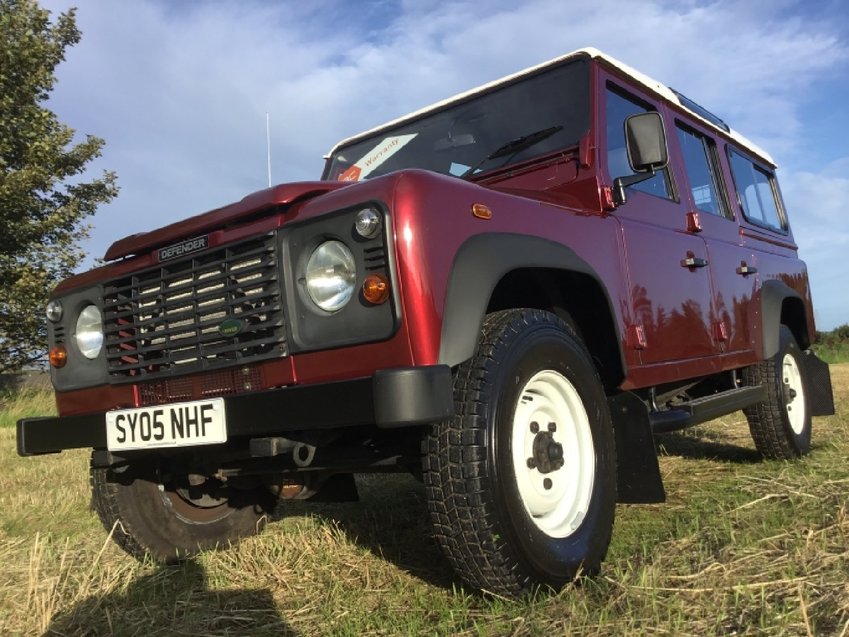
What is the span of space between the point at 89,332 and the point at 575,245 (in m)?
1.95

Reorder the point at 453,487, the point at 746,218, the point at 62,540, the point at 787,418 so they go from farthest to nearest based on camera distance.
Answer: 1. the point at 746,218
2. the point at 787,418
3. the point at 62,540
4. the point at 453,487

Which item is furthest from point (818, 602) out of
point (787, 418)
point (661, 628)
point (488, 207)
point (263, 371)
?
point (787, 418)

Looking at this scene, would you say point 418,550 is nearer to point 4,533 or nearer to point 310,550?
point 310,550

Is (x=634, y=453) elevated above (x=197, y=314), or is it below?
below

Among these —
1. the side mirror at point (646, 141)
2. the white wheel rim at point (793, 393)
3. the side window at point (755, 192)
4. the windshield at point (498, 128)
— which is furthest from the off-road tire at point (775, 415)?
the windshield at point (498, 128)

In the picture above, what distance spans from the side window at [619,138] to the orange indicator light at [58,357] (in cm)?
245

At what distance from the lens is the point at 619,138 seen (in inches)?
133

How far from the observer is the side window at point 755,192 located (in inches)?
191

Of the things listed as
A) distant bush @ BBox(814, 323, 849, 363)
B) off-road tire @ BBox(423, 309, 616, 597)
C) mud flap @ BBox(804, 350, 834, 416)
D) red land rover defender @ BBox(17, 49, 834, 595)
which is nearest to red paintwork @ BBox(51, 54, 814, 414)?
red land rover defender @ BBox(17, 49, 834, 595)

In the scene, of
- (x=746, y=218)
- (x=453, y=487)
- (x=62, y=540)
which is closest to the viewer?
(x=453, y=487)

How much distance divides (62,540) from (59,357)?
1.10m

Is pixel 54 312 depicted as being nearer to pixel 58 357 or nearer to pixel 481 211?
pixel 58 357

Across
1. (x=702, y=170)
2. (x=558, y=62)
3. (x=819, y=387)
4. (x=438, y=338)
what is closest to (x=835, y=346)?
(x=819, y=387)

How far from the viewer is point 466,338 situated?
2.04 m
